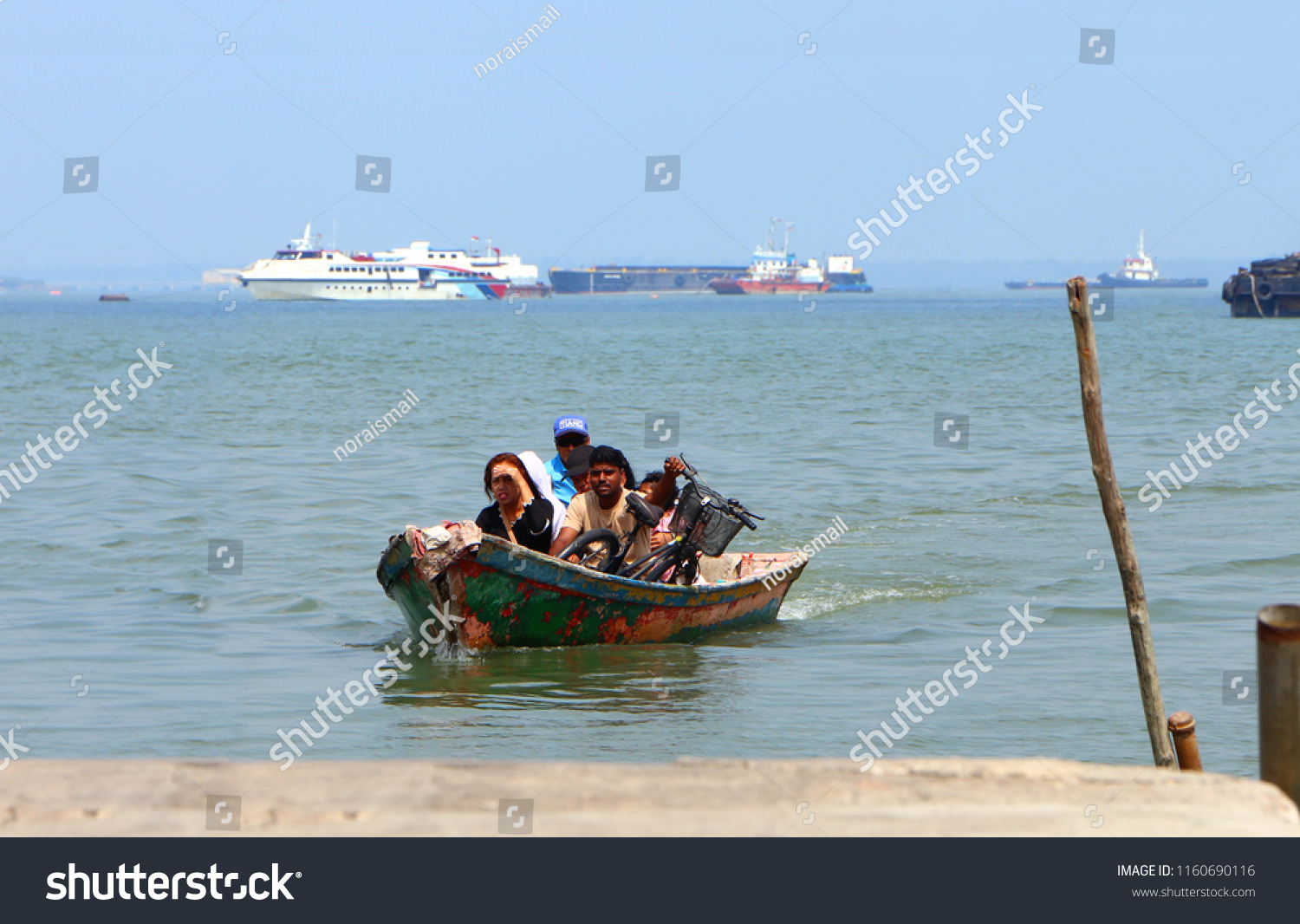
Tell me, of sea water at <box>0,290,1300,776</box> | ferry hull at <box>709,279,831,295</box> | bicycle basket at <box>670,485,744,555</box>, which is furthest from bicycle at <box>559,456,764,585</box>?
ferry hull at <box>709,279,831,295</box>

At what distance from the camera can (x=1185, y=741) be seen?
4789mm

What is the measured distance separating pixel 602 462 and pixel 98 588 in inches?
207

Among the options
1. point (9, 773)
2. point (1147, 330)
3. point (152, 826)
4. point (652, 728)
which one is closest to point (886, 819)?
point (152, 826)

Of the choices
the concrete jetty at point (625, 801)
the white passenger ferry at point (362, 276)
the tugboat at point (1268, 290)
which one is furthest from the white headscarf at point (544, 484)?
the white passenger ferry at point (362, 276)

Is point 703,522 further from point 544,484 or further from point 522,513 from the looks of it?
point 522,513

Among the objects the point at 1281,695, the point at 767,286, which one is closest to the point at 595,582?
the point at 1281,695

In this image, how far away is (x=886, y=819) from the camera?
3.27 m

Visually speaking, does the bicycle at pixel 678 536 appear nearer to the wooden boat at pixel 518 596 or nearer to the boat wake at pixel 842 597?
the wooden boat at pixel 518 596

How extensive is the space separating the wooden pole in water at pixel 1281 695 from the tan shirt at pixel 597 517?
4.93 meters

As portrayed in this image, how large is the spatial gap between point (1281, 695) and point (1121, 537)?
144cm

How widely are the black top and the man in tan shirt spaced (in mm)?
225

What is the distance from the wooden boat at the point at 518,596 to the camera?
25.8 feet
